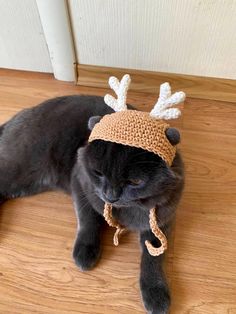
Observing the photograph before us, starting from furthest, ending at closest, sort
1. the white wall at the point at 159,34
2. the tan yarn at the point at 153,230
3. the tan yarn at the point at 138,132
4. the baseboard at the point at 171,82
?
the baseboard at the point at 171,82 < the white wall at the point at 159,34 < the tan yarn at the point at 153,230 < the tan yarn at the point at 138,132

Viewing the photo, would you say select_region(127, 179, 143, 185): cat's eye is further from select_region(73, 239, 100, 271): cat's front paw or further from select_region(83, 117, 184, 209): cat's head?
select_region(73, 239, 100, 271): cat's front paw

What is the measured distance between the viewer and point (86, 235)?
85 centimetres

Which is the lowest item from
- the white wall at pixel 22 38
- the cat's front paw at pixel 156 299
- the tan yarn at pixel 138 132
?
the cat's front paw at pixel 156 299

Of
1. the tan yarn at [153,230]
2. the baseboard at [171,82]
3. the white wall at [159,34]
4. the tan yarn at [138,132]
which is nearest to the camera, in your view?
the tan yarn at [138,132]

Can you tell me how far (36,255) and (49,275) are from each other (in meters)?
0.07

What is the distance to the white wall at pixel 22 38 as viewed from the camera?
44.4 inches

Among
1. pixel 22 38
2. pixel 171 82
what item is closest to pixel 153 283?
pixel 171 82

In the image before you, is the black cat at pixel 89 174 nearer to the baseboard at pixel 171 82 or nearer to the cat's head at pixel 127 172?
the cat's head at pixel 127 172

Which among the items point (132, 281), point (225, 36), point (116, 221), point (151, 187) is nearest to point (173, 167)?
point (151, 187)

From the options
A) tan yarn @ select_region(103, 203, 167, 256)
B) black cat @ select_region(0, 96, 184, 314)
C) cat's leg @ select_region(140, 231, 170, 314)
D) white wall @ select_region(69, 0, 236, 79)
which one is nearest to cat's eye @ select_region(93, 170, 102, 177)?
black cat @ select_region(0, 96, 184, 314)

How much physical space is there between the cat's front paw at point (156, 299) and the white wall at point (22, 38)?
2.92 ft

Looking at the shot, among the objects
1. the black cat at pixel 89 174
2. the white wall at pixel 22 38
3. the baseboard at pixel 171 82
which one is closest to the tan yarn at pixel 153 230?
the black cat at pixel 89 174

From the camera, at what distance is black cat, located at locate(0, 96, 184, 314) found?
0.64 metres

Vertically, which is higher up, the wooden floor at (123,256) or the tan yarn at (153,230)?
the tan yarn at (153,230)
